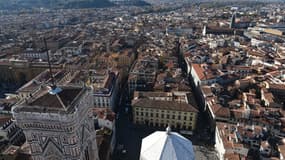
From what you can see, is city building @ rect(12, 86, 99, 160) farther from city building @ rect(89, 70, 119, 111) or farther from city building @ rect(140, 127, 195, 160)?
city building @ rect(89, 70, 119, 111)

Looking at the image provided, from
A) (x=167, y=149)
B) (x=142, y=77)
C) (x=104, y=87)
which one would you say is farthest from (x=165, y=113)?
(x=167, y=149)

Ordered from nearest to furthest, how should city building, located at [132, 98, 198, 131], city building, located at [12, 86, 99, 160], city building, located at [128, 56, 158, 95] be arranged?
city building, located at [12, 86, 99, 160]
city building, located at [132, 98, 198, 131]
city building, located at [128, 56, 158, 95]

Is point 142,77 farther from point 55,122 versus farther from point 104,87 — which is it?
point 55,122

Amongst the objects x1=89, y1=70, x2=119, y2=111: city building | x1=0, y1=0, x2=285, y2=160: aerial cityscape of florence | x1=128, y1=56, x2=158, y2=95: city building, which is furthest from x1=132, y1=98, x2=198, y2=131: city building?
x1=128, y1=56, x2=158, y2=95: city building

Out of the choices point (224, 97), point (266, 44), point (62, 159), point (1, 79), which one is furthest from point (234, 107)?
point (1, 79)

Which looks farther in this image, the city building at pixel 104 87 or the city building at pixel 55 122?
the city building at pixel 104 87

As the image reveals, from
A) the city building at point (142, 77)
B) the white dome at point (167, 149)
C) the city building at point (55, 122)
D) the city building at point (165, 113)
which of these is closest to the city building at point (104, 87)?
the city building at point (142, 77)

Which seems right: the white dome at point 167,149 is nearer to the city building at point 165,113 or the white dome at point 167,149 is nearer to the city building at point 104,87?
the city building at point 165,113
